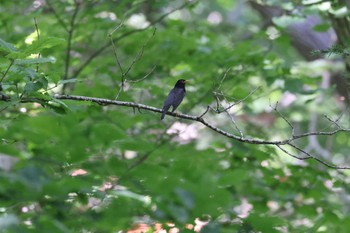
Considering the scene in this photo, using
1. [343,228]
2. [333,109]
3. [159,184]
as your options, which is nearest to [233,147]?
[343,228]

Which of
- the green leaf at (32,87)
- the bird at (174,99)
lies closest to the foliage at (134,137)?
the green leaf at (32,87)

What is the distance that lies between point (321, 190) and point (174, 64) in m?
1.78

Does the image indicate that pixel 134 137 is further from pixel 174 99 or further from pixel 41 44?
pixel 41 44

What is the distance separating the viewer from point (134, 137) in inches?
142

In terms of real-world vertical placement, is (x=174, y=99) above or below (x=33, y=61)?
above

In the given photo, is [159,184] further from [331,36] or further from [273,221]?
[331,36]

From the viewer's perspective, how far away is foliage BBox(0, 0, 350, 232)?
5.44 ft

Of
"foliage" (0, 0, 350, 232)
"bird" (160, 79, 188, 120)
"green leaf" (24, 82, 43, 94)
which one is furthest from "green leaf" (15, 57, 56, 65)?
"bird" (160, 79, 188, 120)

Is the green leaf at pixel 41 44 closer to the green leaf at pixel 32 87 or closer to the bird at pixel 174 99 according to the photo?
the green leaf at pixel 32 87

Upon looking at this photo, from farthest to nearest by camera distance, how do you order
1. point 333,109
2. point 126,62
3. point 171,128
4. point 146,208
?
1. point 333,109
2. point 126,62
3. point 171,128
4. point 146,208

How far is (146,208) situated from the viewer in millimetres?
2023

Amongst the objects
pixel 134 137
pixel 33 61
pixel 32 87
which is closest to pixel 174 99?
pixel 134 137

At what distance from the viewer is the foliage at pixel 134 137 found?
65.3 inches

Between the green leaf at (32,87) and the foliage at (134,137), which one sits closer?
the foliage at (134,137)
